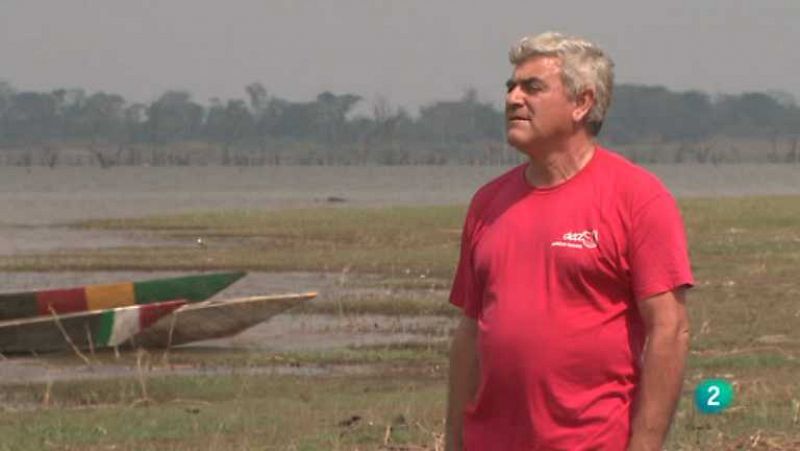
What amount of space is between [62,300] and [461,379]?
13520mm

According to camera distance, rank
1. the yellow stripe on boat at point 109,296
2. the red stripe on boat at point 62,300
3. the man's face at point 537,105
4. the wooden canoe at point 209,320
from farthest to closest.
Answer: the yellow stripe on boat at point 109,296 → the red stripe on boat at point 62,300 → the wooden canoe at point 209,320 → the man's face at point 537,105

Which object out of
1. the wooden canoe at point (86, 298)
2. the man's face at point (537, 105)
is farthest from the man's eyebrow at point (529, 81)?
the wooden canoe at point (86, 298)

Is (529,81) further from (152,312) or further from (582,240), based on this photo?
(152,312)

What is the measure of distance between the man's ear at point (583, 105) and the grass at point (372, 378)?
4455mm

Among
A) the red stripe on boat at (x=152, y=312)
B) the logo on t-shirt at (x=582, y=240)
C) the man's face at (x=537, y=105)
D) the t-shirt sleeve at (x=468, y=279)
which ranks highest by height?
the man's face at (x=537, y=105)

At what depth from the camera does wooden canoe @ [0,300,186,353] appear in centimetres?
1714

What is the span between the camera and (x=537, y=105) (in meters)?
4.77

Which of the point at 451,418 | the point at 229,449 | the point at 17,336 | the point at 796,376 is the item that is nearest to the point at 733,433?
the point at 229,449

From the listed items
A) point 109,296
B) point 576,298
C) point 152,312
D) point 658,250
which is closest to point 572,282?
point 576,298

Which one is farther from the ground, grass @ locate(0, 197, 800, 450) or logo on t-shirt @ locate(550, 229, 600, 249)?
logo on t-shirt @ locate(550, 229, 600, 249)

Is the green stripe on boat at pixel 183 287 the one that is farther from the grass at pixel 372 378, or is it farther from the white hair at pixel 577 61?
the white hair at pixel 577 61

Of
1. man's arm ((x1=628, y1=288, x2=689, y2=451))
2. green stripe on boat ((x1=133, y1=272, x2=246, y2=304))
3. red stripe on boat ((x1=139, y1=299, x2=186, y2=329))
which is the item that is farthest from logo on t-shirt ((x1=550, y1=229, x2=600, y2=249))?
green stripe on boat ((x1=133, y1=272, x2=246, y2=304))

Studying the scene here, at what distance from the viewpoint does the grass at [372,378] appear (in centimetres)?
1044

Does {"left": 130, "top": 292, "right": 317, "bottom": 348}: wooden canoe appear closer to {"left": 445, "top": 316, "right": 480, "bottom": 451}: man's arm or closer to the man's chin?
{"left": 445, "top": 316, "right": 480, "bottom": 451}: man's arm
